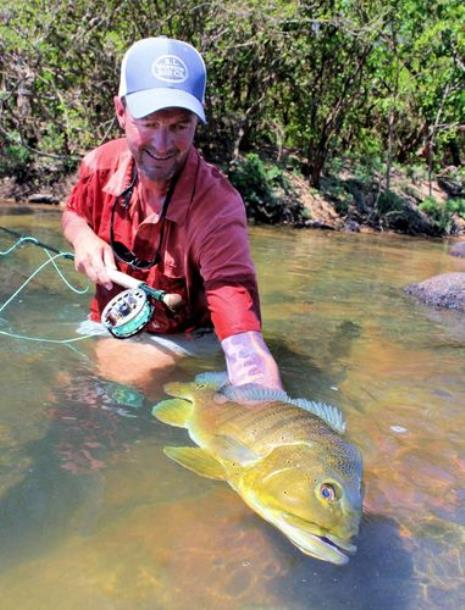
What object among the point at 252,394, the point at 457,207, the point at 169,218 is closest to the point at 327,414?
the point at 252,394

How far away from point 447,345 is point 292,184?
1156cm

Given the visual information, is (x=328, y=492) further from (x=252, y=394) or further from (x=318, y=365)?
(x=318, y=365)

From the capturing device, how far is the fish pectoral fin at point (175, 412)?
2.98 meters

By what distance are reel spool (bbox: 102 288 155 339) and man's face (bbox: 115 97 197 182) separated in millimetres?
682

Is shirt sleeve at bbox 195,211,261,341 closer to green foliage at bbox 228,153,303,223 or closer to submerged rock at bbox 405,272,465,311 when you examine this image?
submerged rock at bbox 405,272,465,311

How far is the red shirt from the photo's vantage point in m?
3.29

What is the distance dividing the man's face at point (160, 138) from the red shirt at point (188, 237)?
0.50 feet

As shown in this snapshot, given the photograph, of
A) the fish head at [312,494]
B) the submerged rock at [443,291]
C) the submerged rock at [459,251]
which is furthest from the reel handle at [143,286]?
the submerged rock at [459,251]

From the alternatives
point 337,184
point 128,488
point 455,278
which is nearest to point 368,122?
point 337,184

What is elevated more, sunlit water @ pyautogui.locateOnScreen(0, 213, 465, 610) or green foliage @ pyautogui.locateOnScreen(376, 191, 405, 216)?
sunlit water @ pyautogui.locateOnScreen(0, 213, 465, 610)

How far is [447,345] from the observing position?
546cm

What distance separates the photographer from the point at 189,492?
263cm

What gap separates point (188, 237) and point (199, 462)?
60.4 inches

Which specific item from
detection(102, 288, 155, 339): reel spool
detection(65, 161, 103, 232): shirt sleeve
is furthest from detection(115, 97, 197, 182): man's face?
detection(102, 288, 155, 339): reel spool
